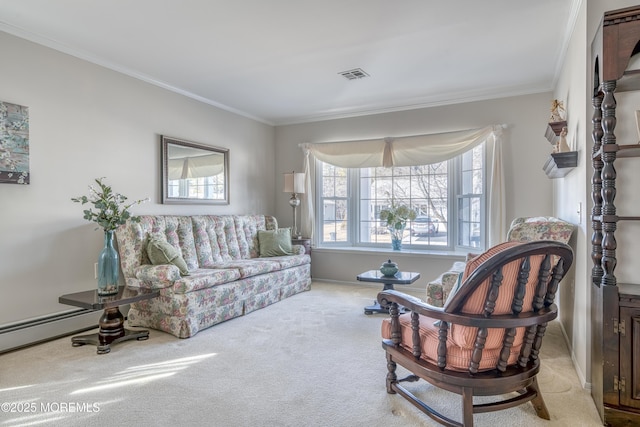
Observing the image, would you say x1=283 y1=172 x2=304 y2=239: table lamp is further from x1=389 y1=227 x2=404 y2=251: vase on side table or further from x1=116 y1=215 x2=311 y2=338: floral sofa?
x1=389 y1=227 x2=404 y2=251: vase on side table

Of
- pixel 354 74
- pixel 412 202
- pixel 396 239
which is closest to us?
pixel 354 74

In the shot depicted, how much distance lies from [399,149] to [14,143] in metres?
4.35

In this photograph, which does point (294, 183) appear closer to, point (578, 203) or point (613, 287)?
point (578, 203)

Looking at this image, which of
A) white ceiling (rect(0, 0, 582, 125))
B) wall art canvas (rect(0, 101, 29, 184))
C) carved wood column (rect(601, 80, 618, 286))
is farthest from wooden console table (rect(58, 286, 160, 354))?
carved wood column (rect(601, 80, 618, 286))

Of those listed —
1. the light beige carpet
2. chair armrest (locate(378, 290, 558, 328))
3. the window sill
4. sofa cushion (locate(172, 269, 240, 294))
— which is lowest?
the light beige carpet

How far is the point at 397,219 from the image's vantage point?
4.86 meters

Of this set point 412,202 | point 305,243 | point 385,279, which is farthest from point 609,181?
point 305,243

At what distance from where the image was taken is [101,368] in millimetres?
2625

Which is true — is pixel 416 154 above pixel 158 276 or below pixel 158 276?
above

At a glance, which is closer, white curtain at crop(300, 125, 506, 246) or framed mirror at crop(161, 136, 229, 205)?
framed mirror at crop(161, 136, 229, 205)

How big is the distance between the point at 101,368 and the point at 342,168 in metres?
4.20

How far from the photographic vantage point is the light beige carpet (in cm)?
198

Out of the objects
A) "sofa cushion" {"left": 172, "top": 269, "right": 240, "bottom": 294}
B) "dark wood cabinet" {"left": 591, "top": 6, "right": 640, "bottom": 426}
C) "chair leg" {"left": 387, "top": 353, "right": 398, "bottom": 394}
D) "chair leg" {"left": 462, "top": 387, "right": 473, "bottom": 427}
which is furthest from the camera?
"sofa cushion" {"left": 172, "top": 269, "right": 240, "bottom": 294}

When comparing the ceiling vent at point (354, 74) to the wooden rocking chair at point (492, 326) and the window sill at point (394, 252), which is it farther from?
the wooden rocking chair at point (492, 326)
